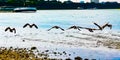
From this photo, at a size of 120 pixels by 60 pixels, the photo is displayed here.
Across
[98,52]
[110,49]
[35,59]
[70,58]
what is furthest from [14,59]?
[110,49]

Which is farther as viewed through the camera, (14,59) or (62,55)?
(62,55)

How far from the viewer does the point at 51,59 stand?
1324 inches

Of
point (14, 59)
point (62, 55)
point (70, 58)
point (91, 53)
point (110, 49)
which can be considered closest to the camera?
point (14, 59)

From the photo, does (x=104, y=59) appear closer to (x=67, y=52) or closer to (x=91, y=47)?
(x=67, y=52)

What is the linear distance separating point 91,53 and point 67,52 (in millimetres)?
2321

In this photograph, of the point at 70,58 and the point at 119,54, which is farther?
the point at 119,54

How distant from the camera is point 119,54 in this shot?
38906 millimetres

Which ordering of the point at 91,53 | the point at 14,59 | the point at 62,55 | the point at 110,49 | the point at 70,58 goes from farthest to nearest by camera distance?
the point at 110,49
the point at 91,53
the point at 62,55
the point at 70,58
the point at 14,59

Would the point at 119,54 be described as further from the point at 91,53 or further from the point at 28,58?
the point at 28,58

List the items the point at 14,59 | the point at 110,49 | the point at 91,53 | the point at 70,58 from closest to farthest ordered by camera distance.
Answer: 1. the point at 14,59
2. the point at 70,58
3. the point at 91,53
4. the point at 110,49

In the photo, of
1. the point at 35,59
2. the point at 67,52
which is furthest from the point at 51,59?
the point at 67,52

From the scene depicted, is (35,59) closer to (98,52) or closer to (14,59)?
(14,59)

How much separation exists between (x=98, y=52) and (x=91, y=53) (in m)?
1.11

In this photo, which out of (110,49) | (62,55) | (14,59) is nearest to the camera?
(14,59)
